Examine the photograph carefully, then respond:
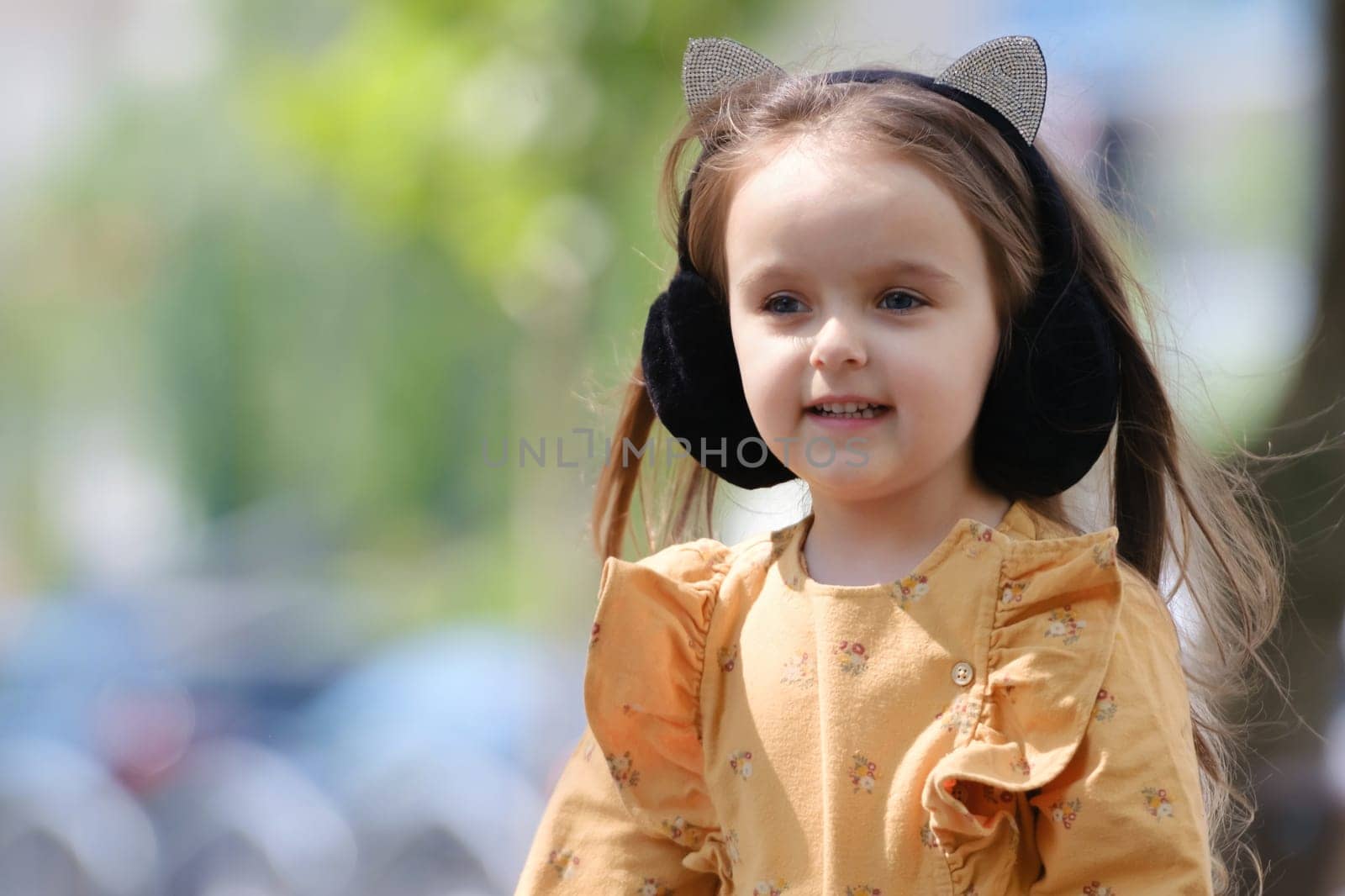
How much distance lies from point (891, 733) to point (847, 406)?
0.93 feet

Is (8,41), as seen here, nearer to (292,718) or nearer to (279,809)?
(292,718)

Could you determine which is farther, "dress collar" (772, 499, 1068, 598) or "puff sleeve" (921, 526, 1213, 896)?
"dress collar" (772, 499, 1068, 598)

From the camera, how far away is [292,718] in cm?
547

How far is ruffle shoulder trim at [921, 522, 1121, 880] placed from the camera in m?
1.14

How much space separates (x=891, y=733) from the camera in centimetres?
121

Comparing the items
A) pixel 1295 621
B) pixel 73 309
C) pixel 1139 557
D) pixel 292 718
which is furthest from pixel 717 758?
pixel 73 309

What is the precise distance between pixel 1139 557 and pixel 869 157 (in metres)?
0.50

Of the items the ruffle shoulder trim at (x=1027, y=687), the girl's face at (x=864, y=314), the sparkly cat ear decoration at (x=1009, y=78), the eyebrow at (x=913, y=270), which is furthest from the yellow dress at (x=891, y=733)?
the sparkly cat ear decoration at (x=1009, y=78)

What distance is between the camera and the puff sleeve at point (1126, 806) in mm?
1110

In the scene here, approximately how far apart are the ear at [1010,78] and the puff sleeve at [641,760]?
0.54 metres

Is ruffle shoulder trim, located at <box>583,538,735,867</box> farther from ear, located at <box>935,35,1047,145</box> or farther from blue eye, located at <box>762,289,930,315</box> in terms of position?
ear, located at <box>935,35,1047,145</box>

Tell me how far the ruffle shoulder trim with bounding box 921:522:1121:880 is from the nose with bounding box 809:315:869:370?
0.21m

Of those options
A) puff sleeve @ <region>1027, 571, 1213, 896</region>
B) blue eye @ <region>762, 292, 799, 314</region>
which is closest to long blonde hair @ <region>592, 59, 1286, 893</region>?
blue eye @ <region>762, 292, 799, 314</region>

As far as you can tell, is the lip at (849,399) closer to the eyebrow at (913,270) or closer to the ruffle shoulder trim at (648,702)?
the eyebrow at (913,270)
